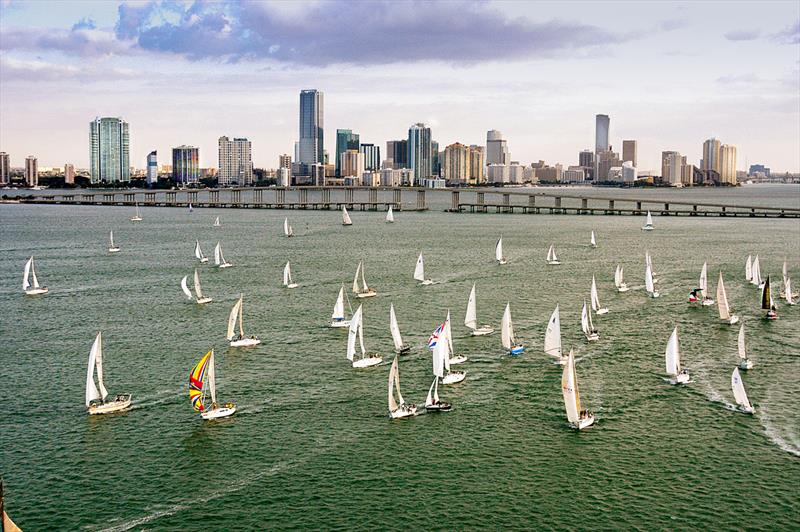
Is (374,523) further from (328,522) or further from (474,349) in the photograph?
(474,349)

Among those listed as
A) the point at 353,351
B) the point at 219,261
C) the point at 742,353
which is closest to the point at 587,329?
the point at 742,353

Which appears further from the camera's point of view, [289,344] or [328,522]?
[289,344]

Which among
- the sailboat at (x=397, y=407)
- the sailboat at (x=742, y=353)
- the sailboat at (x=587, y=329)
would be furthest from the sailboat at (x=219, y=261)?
the sailboat at (x=742, y=353)

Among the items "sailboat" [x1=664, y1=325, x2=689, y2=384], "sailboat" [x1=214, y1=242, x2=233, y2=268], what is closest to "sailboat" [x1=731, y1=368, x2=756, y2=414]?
"sailboat" [x1=664, y1=325, x2=689, y2=384]

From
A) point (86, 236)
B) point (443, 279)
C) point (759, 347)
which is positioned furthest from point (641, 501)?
point (86, 236)

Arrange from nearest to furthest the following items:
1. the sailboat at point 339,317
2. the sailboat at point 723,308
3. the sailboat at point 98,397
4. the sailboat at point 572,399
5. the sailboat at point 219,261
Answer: the sailboat at point 572,399 → the sailboat at point 98,397 → the sailboat at point 339,317 → the sailboat at point 723,308 → the sailboat at point 219,261

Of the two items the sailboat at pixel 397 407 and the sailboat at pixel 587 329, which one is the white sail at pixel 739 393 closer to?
the sailboat at pixel 587 329

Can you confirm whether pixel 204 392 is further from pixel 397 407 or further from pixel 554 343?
pixel 554 343
